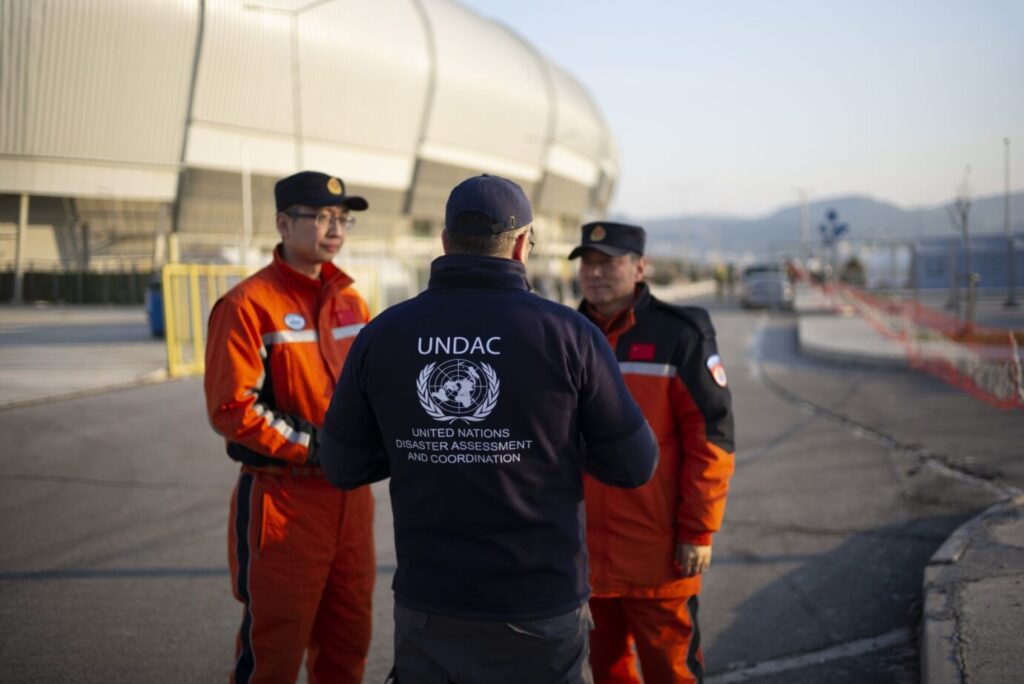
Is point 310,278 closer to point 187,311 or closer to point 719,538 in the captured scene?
point 719,538

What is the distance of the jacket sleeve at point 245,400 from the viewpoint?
314 centimetres

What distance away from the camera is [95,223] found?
119 ft

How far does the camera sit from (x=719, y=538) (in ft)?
18.9

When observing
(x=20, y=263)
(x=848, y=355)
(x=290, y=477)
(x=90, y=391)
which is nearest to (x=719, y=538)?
(x=290, y=477)

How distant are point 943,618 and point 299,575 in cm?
278

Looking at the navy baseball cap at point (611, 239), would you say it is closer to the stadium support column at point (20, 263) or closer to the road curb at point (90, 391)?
the road curb at point (90, 391)

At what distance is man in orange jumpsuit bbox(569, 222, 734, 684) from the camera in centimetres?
315

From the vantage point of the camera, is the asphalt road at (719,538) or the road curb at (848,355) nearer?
the asphalt road at (719,538)

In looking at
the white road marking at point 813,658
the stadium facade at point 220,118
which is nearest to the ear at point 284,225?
the white road marking at point 813,658

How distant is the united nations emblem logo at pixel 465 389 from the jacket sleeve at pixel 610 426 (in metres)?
0.25

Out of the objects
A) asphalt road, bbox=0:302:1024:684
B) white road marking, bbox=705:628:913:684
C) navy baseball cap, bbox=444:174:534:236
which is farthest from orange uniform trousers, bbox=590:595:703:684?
navy baseball cap, bbox=444:174:534:236

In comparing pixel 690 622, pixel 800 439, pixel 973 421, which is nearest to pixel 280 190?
pixel 690 622

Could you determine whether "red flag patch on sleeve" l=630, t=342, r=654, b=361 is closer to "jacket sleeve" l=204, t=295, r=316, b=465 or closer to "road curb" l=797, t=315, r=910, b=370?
"jacket sleeve" l=204, t=295, r=316, b=465

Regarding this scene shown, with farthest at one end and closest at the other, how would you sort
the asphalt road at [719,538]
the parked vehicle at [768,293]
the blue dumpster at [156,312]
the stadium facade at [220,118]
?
the stadium facade at [220,118] → the parked vehicle at [768,293] → the blue dumpster at [156,312] → the asphalt road at [719,538]
